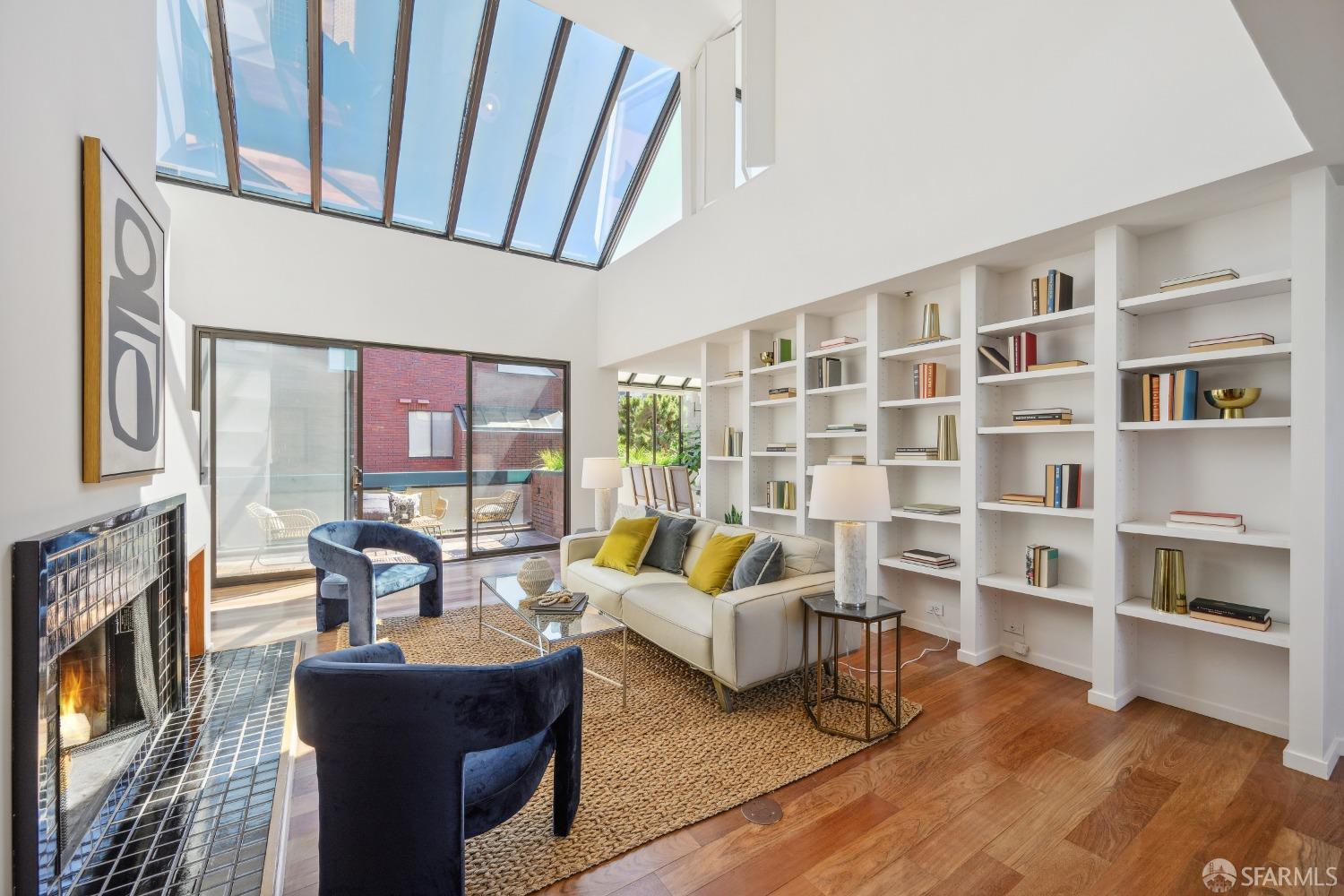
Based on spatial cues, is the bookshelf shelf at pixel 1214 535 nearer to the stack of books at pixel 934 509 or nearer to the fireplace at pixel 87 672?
the stack of books at pixel 934 509

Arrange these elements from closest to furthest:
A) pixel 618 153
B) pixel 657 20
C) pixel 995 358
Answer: pixel 995 358 < pixel 657 20 < pixel 618 153

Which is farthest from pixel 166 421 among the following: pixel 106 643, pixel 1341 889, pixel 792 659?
pixel 1341 889

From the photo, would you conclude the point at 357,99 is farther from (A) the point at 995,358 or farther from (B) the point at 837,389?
(A) the point at 995,358

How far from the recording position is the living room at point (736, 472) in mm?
1611

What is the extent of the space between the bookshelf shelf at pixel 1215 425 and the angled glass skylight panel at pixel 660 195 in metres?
4.45

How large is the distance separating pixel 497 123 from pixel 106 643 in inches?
196

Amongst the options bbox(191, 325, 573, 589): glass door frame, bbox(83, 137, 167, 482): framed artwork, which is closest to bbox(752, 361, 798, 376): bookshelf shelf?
bbox(191, 325, 573, 589): glass door frame

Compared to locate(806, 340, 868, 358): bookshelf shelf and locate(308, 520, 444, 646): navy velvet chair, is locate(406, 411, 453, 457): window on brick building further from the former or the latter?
locate(806, 340, 868, 358): bookshelf shelf

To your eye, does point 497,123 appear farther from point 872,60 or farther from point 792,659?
point 792,659

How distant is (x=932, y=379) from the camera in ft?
11.8

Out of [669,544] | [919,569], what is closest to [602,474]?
[669,544]

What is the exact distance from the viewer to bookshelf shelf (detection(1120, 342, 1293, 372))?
7.47 ft

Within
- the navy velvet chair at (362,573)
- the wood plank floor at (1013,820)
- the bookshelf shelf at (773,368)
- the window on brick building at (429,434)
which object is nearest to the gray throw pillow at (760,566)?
the wood plank floor at (1013,820)

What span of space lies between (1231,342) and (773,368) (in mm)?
2730
